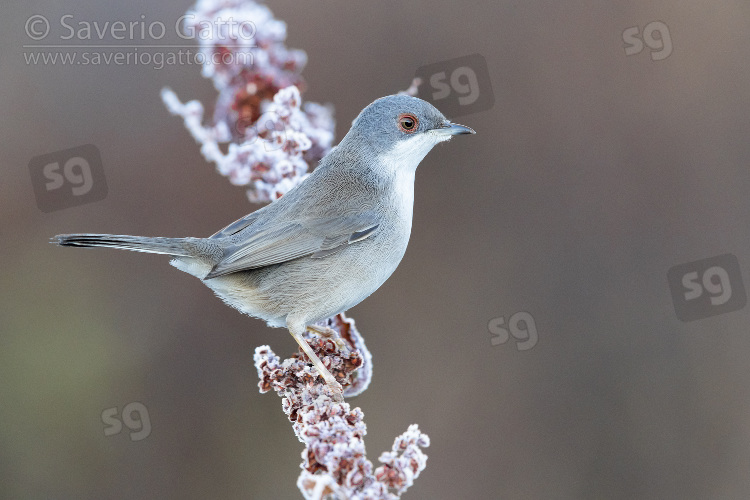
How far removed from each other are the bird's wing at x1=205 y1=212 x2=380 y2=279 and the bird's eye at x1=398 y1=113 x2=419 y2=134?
0.51 metres

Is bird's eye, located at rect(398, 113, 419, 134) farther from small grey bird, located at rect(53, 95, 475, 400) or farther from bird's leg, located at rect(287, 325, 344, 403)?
bird's leg, located at rect(287, 325, 344, 403)

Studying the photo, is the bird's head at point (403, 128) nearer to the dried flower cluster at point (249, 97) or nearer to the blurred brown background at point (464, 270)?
the dried flower cluster at point (249, 97)

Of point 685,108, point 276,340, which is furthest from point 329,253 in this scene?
point 685,108

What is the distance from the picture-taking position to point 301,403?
10.0 ft

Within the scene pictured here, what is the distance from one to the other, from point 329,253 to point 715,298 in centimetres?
373

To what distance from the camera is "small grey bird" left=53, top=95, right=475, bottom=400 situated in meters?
3.62

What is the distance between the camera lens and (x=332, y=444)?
8.14 ft

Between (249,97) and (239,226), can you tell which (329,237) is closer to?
(239,226)

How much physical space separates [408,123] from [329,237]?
762 mm

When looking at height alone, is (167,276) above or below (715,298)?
above

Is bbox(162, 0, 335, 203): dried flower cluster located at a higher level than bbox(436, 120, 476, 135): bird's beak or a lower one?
higher

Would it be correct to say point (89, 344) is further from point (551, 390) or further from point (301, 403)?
point (551, 390)

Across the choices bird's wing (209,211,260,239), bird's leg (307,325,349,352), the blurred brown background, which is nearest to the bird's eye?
bird's wing (209,211,260,239)

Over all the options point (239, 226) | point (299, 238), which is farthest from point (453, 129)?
point (239, 226)
